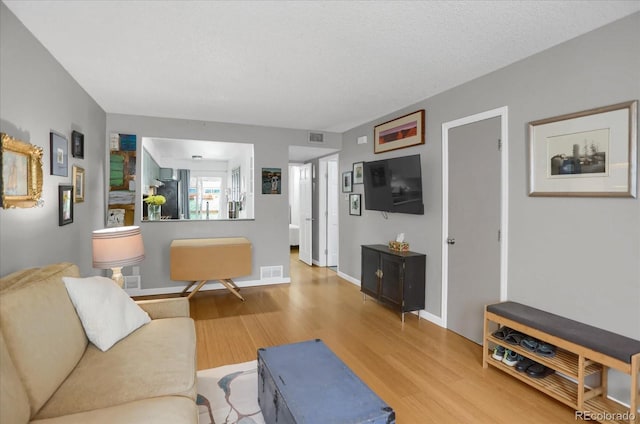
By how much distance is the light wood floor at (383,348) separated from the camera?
2.14 meters

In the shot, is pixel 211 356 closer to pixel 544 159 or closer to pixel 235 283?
pixel 235 283

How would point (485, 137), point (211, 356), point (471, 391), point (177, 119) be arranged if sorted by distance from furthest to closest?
Answer: point (177, 119) < point (485, 137) < point (211, 356) < point (471, 391)

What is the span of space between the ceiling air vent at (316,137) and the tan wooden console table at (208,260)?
2.00 m

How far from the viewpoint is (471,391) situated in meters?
2.33

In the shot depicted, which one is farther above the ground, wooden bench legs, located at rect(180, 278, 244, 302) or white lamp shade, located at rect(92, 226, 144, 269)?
white lamp shade, located at rect(92, 226, 144, 269)

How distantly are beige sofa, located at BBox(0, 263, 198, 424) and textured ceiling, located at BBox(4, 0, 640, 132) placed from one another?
5.16 feet

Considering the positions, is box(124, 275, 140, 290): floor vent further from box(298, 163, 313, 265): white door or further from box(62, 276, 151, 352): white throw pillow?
box(298, 163, 313, 265): white door

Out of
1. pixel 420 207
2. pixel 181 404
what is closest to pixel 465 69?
pixel 420 207

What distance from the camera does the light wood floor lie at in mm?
2141

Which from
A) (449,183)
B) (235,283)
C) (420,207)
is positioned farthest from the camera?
(235,283)

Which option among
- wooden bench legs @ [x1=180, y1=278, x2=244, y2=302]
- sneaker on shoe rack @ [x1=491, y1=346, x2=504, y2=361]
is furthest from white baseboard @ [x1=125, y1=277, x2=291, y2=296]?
sneaker on shoe rack @ [x1=491, y1=346, x2=504, y2=361]

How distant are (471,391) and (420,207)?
1.88m

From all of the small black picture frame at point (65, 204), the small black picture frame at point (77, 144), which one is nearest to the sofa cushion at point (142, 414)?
the small black picture frame at point (65, 204)

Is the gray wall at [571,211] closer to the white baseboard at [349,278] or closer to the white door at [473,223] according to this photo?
the white door at [473,223]
